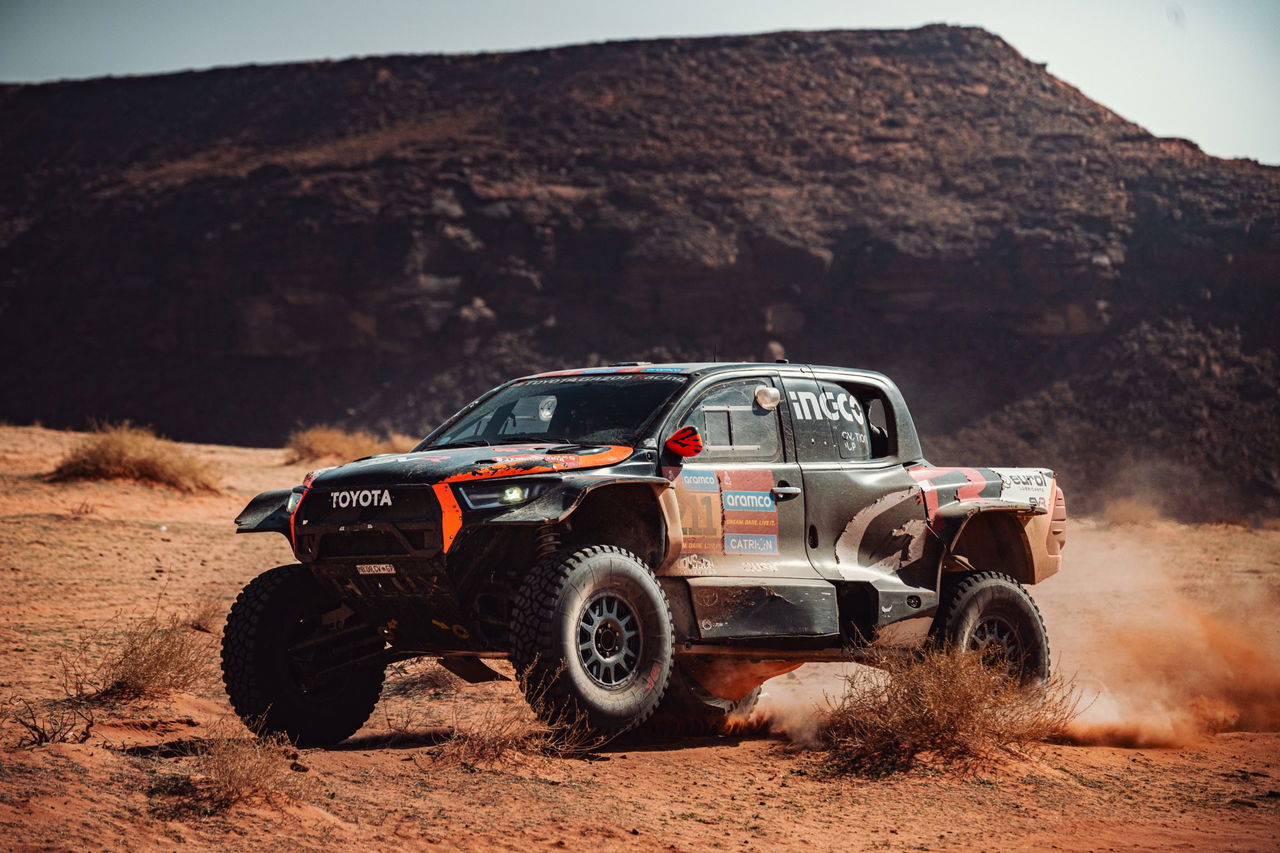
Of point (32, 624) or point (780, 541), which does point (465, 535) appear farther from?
point (32, 624)

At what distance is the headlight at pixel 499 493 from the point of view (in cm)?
720

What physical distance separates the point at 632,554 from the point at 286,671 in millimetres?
2126

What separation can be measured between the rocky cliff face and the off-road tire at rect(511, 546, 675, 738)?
122 feet

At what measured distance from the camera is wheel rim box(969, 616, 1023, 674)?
9.32m

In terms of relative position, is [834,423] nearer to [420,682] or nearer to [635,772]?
[635,772]

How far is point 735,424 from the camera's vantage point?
28.0 feet

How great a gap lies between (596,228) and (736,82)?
1158 cm

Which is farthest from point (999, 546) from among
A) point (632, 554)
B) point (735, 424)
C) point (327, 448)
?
point (327, 448)

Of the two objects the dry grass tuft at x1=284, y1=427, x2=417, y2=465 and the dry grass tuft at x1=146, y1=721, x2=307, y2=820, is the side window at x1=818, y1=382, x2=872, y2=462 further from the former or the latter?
the dry grass tuft at x1=284, y1=427, x2=417, y2=465

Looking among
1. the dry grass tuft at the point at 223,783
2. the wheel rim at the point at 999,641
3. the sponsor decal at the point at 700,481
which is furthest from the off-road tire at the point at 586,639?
the wheel rim at the point at 999,641

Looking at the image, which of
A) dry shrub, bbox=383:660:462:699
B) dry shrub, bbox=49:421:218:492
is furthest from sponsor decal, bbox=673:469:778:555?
dry shrub, bbox=49:421:218:492

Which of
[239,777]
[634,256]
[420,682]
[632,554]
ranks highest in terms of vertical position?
[634,256]

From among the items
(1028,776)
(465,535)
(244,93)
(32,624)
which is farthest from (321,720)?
(244,93)

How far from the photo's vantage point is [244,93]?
205ft
